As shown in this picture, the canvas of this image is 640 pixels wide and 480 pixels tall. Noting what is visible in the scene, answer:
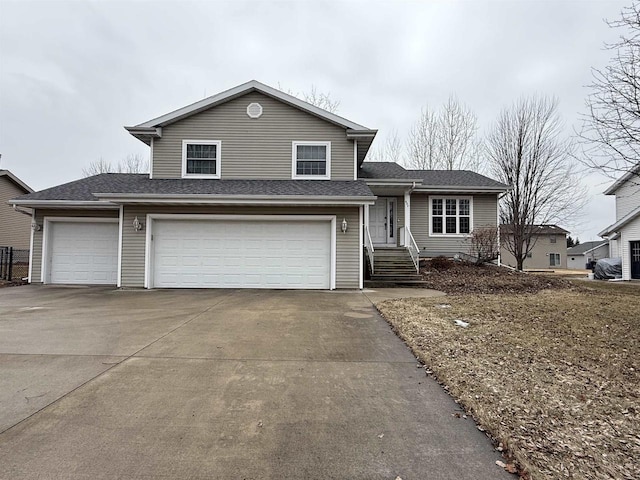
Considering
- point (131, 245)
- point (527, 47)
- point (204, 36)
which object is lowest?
point (131, 245)

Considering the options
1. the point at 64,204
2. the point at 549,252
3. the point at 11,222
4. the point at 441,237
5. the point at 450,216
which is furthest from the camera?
the point at 549,252

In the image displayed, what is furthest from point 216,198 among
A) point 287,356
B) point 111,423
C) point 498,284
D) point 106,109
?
point 106,109

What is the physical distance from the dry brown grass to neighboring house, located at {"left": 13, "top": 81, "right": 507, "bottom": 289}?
4.21 metres

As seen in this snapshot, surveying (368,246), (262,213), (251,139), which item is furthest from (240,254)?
(368,246)

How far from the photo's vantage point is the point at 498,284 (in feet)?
38.9

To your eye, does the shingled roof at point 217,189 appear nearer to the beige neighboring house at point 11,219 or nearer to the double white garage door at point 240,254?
the double white garage door at point 240,254

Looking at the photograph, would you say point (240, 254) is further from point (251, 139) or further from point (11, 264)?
point (11, 264)

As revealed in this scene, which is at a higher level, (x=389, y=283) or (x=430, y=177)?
(x=430, y=177)

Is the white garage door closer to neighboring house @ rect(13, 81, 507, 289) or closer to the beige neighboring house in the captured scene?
neighboring house @ rect(13, 81, 507, 289)

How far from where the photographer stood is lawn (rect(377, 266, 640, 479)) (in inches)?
106

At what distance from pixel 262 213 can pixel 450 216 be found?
973cm

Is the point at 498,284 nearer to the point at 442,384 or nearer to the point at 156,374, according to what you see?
the point at 442,384

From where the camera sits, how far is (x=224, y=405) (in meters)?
3.45

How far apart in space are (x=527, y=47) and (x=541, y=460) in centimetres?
1489
